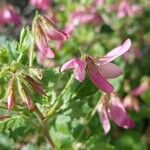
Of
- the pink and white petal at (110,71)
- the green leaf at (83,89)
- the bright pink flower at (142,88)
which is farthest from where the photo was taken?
the bright pink flower at (142,88)

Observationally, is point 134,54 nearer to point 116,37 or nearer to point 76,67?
point 116,37

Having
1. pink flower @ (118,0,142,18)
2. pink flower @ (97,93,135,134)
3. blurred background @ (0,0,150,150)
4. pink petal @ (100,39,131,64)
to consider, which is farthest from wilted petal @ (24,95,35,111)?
pink flower @ (118,0,142,18)

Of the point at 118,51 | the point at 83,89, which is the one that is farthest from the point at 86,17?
the point at 118,51

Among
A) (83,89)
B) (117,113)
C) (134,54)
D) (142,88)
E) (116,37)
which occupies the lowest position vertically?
(142,88)

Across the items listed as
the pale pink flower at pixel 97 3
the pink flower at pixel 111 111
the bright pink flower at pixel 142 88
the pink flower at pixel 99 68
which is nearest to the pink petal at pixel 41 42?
the pink flower at pixel 99 68

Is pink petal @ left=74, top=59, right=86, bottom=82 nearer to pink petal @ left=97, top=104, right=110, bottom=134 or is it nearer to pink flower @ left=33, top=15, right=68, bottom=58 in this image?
pink flower @ left=33, top=15, right=68, bottom=58

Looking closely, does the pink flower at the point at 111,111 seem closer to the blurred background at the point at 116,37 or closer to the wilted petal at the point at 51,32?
the wilted petal at the point at 51,32

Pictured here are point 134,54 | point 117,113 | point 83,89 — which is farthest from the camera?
point 134,54
